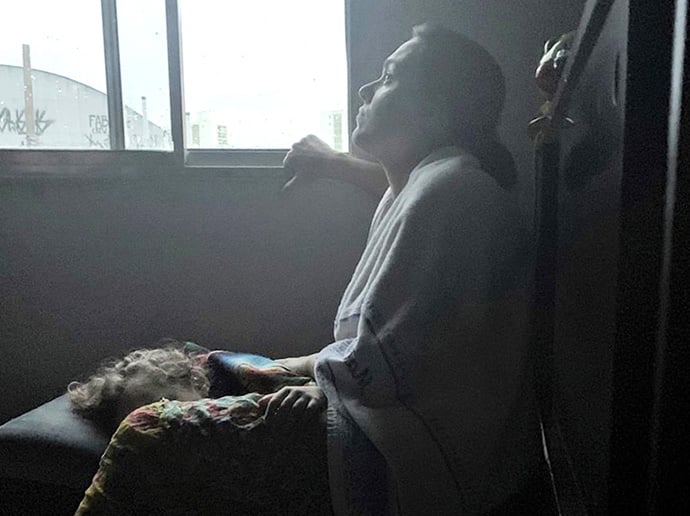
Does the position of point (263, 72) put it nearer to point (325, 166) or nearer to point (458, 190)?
point (325, 166)

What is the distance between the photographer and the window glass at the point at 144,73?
2086 mm

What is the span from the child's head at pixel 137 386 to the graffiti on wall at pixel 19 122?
98 centimetres

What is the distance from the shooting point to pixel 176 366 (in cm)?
Answer: 147

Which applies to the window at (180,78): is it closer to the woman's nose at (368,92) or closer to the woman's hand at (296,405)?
the woman's nose at (368,92)

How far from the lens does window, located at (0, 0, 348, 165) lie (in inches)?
82.6

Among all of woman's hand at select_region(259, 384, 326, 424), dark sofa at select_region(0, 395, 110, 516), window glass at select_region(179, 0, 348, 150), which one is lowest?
dark sofa at select_region(0, 395, 110, 516)

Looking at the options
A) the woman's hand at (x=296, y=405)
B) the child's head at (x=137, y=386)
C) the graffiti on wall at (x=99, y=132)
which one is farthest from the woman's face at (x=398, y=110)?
the graffiti on wall at (x=99, y=132)

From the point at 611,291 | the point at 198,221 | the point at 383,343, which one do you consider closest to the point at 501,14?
the point at 198,221

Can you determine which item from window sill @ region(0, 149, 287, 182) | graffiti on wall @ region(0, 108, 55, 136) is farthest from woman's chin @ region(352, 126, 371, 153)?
graffiti on wall @ region(0, 108, 55, 136)

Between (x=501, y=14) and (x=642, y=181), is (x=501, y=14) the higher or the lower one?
the higher one

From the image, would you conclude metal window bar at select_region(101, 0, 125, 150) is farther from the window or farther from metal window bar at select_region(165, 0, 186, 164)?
metal window bar at select_region(165, 0, 186, 164)

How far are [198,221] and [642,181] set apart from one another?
5.92 ft

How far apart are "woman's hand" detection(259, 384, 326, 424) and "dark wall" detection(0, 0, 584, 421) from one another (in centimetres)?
90

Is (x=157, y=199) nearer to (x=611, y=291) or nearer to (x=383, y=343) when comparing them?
(x=383, y=343)
